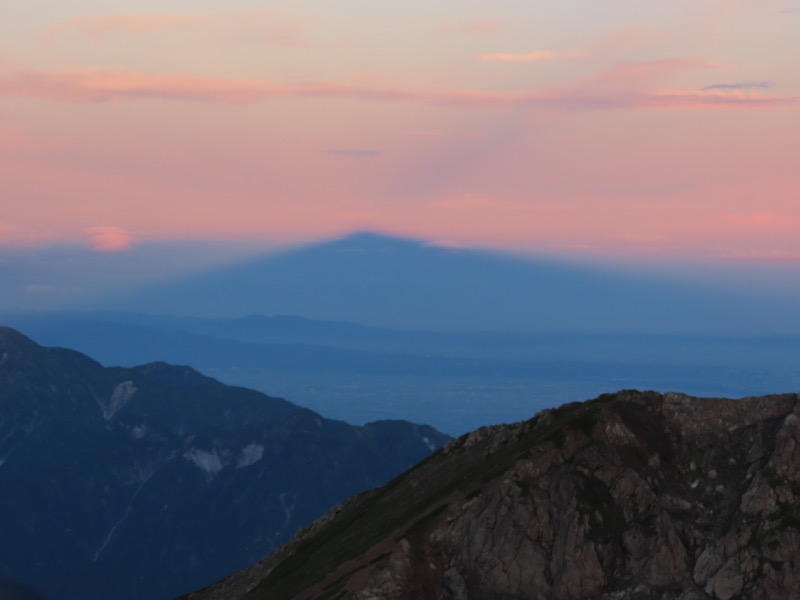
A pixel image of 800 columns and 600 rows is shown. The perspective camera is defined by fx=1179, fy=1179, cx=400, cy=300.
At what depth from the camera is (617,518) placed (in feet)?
426

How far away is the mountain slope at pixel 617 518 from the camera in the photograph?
410ft

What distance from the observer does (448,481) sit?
155500 mm

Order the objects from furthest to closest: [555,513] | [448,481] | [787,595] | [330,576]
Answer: [448,481] → [330,576] → [555,513] → [787,595]

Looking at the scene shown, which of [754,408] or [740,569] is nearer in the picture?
[740,569]

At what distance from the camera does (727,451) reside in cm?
13775

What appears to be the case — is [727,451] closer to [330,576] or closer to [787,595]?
[787,595]

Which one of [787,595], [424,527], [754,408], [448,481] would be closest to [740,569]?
[787,595]

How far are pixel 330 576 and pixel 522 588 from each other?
2591 cm

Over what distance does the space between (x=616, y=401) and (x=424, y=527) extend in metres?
29.7

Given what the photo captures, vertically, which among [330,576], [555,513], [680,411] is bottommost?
[330,576]

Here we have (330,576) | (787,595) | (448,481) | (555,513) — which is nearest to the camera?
(787,595)

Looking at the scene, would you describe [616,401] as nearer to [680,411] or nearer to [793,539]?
[680,411]

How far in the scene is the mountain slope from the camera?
12488 centimetres

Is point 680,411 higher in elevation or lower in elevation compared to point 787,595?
higher
